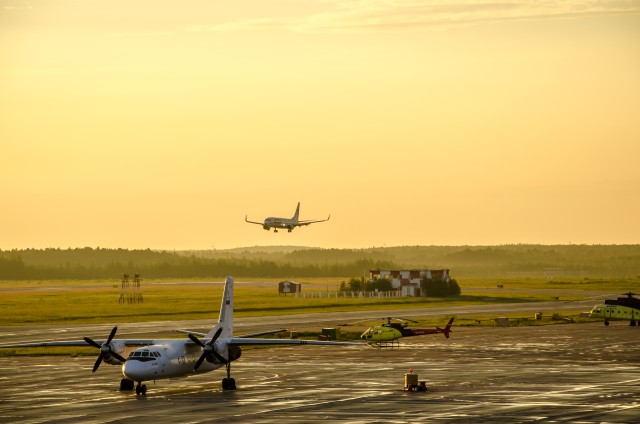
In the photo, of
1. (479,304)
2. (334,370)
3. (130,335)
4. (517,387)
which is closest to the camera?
(517,387)

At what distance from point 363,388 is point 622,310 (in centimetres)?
6625

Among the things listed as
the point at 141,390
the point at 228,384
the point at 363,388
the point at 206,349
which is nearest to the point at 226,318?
the point at 206,349

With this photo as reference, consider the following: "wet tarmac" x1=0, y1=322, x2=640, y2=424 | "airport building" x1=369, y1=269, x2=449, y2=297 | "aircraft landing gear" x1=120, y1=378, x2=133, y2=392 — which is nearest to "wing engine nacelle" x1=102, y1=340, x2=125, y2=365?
"aircraft landing gear" x1=120, y1=378, x2=133, y2=392

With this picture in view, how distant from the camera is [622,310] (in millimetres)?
126188

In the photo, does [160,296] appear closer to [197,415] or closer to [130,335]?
[130,335]

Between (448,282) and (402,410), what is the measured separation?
468ft

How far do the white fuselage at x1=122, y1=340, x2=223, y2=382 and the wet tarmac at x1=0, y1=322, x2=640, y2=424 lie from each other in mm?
1443

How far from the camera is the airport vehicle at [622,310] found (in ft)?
413

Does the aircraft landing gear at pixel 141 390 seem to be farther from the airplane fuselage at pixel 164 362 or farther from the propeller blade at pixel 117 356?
the propeller blade at pixel 117 356

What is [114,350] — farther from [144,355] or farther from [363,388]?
[363,388]

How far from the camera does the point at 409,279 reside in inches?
7746

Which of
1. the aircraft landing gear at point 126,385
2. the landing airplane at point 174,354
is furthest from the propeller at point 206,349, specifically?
the aircraft landing gear at point 126,385

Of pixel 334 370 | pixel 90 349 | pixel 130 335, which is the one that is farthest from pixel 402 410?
pixel 130 335

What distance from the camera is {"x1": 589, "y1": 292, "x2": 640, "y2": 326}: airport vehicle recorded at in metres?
126
